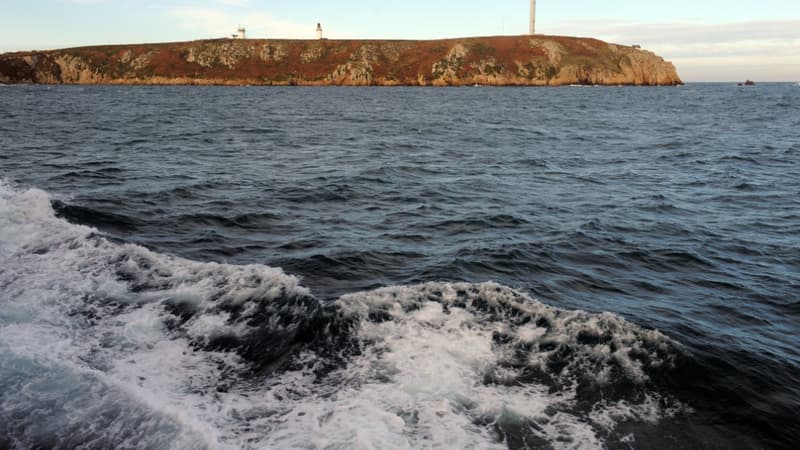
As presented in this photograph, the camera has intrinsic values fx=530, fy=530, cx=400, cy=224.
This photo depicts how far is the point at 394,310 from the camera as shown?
7.93 metres

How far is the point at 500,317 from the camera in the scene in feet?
25.7

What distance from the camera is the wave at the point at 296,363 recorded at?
5109mm

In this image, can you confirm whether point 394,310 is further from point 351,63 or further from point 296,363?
point 351,63

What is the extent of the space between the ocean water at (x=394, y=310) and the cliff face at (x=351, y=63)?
121644 millimetres

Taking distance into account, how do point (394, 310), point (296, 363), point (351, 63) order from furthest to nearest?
point (351, 63) < point (394, 310) < point (296, 363)

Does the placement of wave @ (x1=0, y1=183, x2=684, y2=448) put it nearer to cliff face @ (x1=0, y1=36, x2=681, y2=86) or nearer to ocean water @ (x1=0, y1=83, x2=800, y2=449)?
ocean water @ (x1=0, y1=83, x2=800, y2=449)

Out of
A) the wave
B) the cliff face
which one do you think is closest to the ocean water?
the wave

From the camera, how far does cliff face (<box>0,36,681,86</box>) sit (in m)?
132

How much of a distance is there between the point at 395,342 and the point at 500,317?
5.95ft

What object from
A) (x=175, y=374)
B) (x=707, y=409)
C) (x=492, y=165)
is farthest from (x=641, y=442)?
(x=492, y=165)

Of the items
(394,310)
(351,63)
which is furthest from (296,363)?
(351,63)

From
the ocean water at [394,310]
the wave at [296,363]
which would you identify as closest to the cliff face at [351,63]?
the ocean water at [394,310]

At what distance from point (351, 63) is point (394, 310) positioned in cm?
13663

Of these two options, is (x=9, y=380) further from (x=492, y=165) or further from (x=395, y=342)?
(x=492, y=165)
